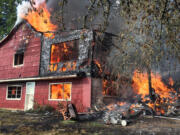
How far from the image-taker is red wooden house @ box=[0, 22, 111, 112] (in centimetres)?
1352

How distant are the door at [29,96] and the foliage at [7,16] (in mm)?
13740

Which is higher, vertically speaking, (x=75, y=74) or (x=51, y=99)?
(x=75, y=74)

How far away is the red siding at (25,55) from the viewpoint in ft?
56.3

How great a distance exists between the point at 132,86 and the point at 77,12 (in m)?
11.6

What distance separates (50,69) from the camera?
15.8 meters

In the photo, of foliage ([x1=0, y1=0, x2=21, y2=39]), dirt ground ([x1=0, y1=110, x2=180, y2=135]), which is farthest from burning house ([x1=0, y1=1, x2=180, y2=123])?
foliage ([x1=0, y1=0, x2=21, y2=39])

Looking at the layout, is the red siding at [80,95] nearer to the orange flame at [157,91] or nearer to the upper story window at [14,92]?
the upper story window at [14,92]

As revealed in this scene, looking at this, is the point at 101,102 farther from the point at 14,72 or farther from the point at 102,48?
the point at 14,72

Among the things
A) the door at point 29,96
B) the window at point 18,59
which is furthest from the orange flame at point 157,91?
the window at point 18,59

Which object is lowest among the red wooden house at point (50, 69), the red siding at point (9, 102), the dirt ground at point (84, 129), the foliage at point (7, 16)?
the dirt ground at point (84, 129)

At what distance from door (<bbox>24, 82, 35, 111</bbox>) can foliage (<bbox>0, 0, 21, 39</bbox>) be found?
45.1ft

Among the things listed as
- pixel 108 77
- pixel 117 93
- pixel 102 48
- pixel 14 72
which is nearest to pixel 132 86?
pixel 117 93

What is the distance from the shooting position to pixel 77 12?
22.9 metres

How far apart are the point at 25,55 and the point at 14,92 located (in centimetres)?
375
